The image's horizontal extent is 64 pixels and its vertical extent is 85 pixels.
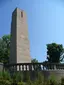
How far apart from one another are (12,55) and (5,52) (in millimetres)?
16826

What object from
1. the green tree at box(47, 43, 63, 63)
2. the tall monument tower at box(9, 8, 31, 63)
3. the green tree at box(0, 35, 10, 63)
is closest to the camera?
the tall monument tower at box(9, 8, 31, 63)

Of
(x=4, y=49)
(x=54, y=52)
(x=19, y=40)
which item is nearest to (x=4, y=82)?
(x=19, y=40)

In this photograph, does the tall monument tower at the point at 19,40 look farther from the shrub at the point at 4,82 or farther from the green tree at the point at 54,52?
the green tree at the point at 54,52

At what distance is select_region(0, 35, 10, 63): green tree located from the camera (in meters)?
45.4

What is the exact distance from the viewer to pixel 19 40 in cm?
3031

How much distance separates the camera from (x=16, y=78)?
1534cm

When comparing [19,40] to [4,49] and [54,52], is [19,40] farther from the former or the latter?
[54,52]

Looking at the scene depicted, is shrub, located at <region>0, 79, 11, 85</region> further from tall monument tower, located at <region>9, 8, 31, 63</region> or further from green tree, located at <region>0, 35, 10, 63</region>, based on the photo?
green tree, located at <region>0, 35, 10, 63</region>

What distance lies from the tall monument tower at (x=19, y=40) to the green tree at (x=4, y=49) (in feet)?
46.6

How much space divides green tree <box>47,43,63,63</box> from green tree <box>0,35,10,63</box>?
940 cm

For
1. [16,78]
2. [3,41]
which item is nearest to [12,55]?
[16,78]

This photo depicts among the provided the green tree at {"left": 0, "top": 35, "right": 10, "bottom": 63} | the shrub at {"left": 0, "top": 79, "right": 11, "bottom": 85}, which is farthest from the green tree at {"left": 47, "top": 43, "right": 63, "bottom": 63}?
the shrub at {"left": 0, "top": 79, "right": 11, "bottom": 85}

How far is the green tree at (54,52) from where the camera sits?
167ft

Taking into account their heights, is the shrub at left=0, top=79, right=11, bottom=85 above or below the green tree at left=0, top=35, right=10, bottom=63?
below
